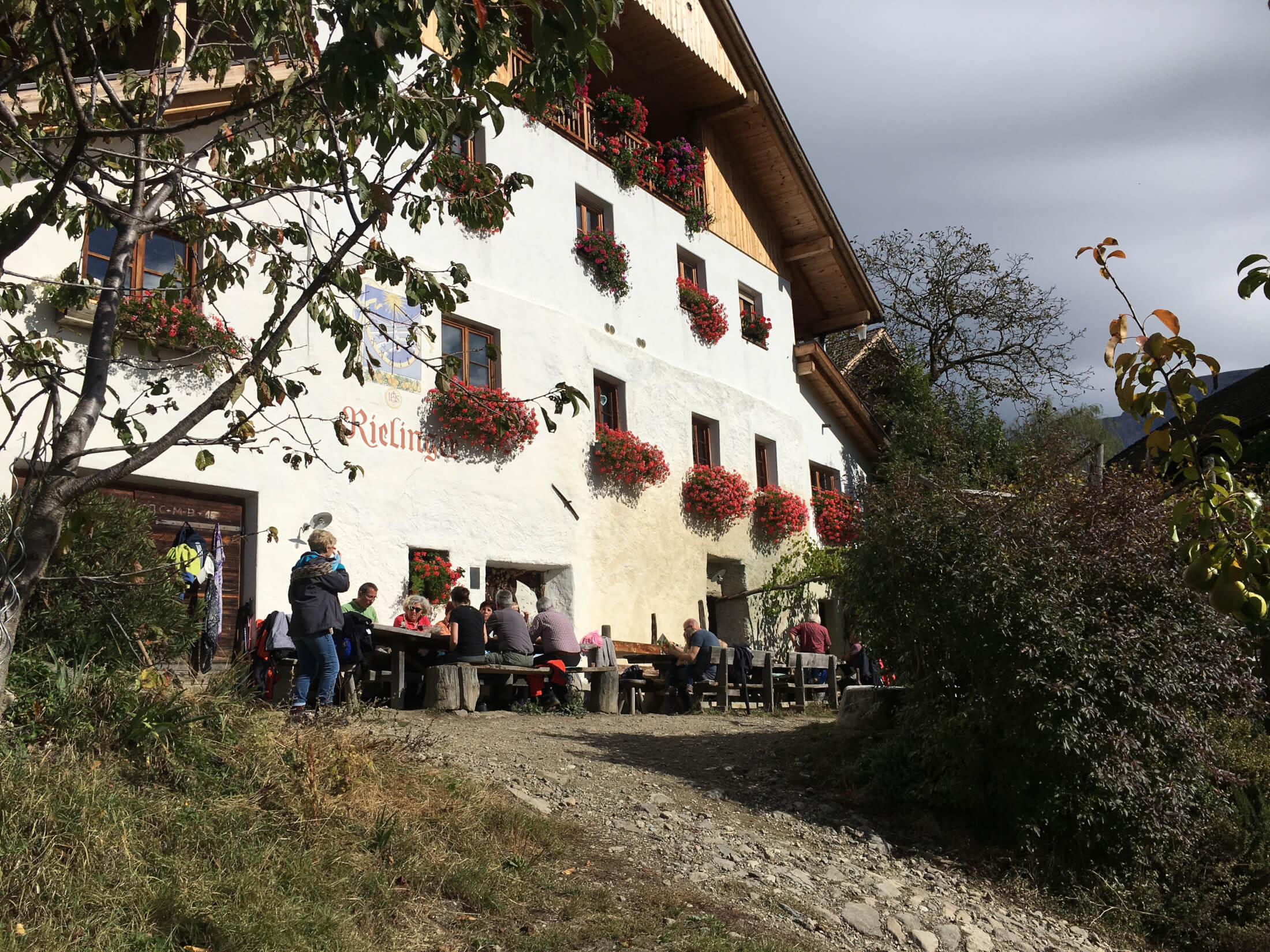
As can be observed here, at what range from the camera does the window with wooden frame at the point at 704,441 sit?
60.1ft

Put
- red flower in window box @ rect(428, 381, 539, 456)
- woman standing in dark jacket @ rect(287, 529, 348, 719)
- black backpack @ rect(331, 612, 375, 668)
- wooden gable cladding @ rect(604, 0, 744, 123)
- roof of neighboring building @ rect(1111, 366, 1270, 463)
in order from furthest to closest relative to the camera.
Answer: roof of neighboring building @ rect(1111, 366, 1270, 463)
wooden gable cladding @ rect(604, 0, 744, 123)
red flower in window box @ rect(428, 381, 539, 456)
black backpack @ rect(331, 612, 375, 668)
woman standing in dark jacket @ rect(287, 529, 348, 719)

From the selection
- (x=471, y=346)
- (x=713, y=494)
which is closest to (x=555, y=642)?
(x=471, y=346)

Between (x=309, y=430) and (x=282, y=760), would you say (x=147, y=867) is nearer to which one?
(x=282, y=760)

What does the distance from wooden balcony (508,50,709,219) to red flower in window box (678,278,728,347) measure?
1.45 metres

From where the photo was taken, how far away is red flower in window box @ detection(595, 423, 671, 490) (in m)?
15.6

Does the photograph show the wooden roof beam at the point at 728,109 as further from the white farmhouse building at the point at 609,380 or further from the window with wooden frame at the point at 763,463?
the window with wooden frame at the point at 763,463

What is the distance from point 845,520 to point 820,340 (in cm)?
596

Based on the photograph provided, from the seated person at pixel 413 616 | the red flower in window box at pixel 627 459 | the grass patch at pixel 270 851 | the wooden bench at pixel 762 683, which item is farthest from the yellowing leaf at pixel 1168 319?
the red flower in window box at pixel 627 459

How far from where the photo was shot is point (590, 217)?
56.9ft

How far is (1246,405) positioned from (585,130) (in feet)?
46.5

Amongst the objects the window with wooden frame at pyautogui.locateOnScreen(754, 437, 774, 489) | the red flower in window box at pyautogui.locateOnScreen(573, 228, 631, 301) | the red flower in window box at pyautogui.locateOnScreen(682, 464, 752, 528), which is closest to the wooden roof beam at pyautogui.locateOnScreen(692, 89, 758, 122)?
the red flower in window box at pyautogui.locateOnScreen(573, 228, 631, 301)

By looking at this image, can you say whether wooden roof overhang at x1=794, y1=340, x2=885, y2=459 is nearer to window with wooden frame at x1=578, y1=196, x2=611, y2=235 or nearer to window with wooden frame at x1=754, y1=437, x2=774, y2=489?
A: window with wooden frame at x1=754, y1=437, x2=774, y2=489

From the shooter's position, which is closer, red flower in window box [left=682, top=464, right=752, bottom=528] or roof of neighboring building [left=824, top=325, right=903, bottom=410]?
red flower in window box [left=682, top=464, right=752, bottom=528]

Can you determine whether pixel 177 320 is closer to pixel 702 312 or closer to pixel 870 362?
pixel 702 312
